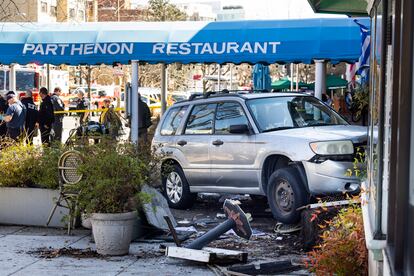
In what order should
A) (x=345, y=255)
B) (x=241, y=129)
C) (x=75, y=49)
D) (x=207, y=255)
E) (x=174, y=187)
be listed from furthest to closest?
(x=75, y=49)
(x=174, y=187)
(x=241, y=129)
(x=207, y=255)
(x=345, y=255)

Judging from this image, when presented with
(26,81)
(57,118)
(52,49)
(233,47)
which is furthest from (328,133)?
(26,81)

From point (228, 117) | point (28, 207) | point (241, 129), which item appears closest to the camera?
point (28, 207)

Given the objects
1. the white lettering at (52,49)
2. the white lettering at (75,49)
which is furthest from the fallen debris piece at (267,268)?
the white lettering at (52,49)

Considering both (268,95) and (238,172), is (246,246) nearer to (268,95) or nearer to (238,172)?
(238,172)

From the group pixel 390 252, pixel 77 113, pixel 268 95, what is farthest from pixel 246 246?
pixel 77 113

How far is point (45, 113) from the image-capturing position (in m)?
19.5

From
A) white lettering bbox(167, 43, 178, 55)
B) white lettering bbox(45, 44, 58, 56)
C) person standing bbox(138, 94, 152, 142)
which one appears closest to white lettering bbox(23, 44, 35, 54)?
white lettering bbox(45, 44, 58, 56)

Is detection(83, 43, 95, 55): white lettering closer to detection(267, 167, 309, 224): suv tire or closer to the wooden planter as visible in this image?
the wooden planter

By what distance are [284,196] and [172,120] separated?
138 inches

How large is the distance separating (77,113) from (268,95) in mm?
17946

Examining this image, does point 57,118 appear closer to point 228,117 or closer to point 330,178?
point 228,117

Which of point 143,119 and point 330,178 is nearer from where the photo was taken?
point 330,178

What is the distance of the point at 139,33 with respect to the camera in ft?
60.8

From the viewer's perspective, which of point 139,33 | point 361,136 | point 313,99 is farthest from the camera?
point 139,33
